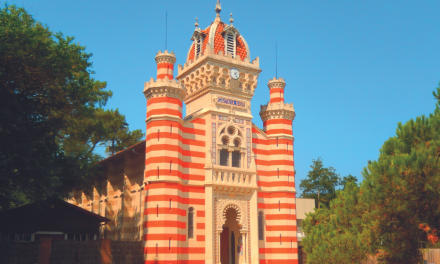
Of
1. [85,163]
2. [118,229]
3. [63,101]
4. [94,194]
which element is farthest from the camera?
[94,194]

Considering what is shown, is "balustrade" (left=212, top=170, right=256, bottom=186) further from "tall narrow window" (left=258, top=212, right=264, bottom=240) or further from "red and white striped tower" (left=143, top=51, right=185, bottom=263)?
"red and white striped tower" (left=143, top=51, right=185, bottom=263)

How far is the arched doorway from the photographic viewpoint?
29203 millimetres

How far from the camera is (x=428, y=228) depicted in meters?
15.4

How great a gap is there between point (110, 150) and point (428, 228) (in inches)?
1589

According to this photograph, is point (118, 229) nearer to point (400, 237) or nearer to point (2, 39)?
point (2, 39)

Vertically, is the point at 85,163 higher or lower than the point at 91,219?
higher

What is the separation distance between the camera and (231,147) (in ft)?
95.2

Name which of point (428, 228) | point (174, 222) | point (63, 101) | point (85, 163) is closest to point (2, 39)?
point (63, 101)

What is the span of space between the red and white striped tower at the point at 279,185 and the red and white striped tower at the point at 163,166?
6.57 m

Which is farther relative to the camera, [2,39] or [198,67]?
[198,67]

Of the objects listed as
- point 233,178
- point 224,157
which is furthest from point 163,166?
point 233,178

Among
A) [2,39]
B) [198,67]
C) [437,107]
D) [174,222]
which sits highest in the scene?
[198,67]

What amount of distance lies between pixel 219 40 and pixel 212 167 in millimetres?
9423

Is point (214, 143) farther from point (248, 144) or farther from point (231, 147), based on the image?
point (248, 144)
